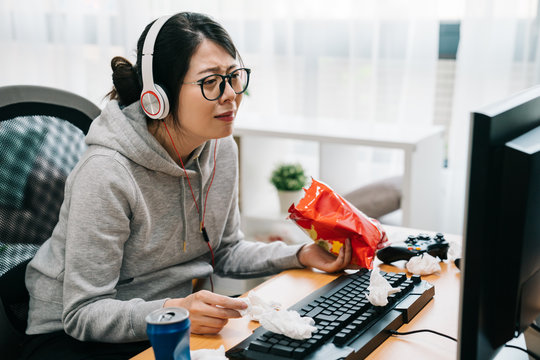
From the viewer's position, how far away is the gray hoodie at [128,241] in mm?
1045

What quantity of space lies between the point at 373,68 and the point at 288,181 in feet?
1.91

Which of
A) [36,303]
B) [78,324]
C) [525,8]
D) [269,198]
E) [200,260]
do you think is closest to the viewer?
[78,324]

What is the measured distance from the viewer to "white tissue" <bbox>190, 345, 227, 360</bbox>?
2.63 ft

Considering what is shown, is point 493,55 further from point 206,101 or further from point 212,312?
point 212,312

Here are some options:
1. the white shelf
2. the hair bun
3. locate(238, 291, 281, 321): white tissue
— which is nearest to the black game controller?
locate(238, 291, 281, 321): white tissue

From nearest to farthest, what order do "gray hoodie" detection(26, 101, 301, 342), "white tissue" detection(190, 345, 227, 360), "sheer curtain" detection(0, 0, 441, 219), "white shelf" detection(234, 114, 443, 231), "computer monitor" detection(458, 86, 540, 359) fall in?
"computer monitor" detection(458, 86, 540, 359) < "white tissue" detection(190, 345, 227, 360) < "gray hoodie" detection(26, 101, 301, 342) < "white shelf" detection(234, 114, 443, 231) < "sheer curtain" detection(0, 0, 441, 219)

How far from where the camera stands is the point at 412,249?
122 cm

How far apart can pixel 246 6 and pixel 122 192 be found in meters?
1.79

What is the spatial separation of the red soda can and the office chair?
58cm

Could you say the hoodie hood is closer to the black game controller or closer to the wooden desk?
the wooden desk

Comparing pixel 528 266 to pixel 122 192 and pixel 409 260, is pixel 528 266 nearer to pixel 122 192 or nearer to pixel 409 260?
pixel 409 260

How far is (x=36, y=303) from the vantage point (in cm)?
118

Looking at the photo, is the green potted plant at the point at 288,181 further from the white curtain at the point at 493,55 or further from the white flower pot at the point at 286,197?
the white curtain at the point at 493,55

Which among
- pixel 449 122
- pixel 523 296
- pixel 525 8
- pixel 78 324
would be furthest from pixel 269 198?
pixel 523 296
